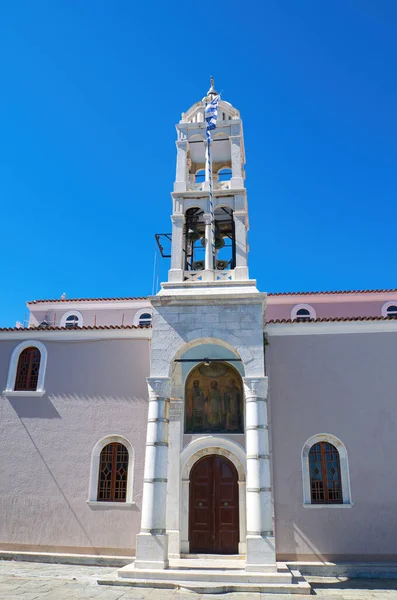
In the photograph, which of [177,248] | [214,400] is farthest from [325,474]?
[177,248]

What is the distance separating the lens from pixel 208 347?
13977 mm

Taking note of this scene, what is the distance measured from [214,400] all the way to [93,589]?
18.5 feet

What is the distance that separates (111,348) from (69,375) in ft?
4.71

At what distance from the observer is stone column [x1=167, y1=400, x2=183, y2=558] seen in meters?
12.5

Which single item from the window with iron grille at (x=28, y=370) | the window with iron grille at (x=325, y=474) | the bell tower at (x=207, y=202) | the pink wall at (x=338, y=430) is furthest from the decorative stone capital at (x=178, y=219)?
the window with iron grille at (x=325, y=474)

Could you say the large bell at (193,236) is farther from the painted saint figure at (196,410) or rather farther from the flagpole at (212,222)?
the painted saint figure at (196,410)

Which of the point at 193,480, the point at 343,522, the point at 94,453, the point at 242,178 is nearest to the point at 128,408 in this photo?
the point at 94,453

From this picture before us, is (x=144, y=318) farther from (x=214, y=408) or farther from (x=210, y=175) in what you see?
(x=210, y=175)

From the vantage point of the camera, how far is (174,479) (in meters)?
13.0

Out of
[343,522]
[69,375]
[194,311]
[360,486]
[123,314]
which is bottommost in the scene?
[343,522]

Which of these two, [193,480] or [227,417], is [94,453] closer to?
[193,480]

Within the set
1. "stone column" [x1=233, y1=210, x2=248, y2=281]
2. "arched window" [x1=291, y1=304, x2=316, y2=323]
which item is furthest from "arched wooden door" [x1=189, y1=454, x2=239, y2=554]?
"arched window" [x1=291, y1=304, x2=316, y2=323]

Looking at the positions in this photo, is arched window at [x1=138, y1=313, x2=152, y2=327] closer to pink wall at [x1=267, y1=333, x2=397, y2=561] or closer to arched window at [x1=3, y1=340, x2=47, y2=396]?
arched window at [x1=3, y1=340, x2=47, y2=396]

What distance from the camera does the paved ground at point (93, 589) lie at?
878cm
